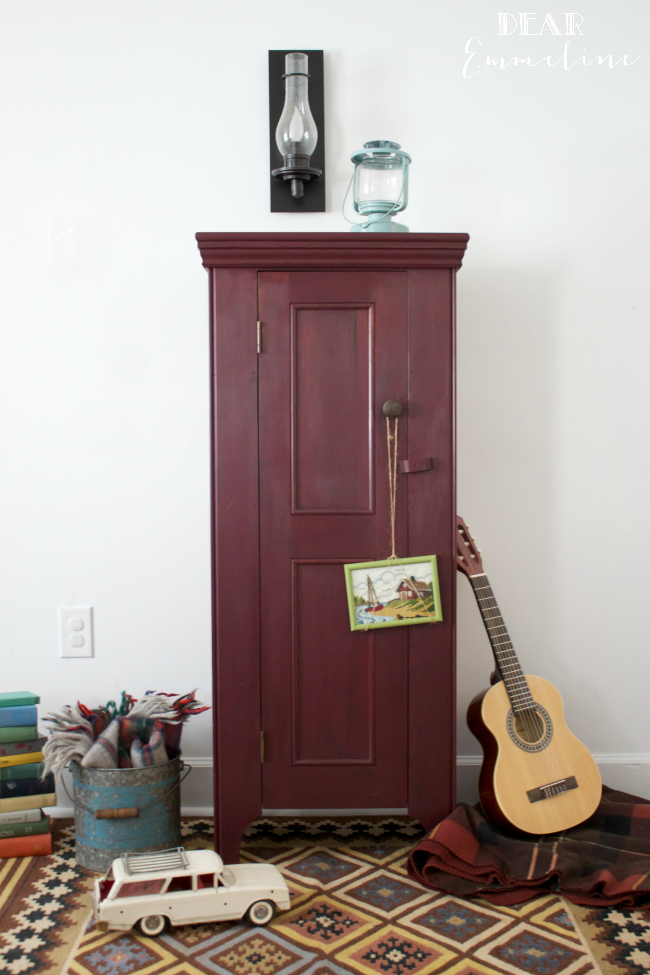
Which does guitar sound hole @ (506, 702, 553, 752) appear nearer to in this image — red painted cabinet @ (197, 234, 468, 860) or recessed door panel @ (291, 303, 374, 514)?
red painted cabinet @ (197, 234, 468, 860)

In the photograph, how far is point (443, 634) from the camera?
1639mm

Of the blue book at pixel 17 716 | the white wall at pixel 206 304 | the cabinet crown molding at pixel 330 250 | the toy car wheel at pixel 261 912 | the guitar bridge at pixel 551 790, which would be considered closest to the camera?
the toy car wheel at pixel 261 912

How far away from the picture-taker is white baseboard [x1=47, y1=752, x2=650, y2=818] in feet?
6.60

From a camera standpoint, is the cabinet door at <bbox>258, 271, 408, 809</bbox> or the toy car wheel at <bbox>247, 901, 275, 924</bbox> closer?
the toy car wheel at <bbox>247, 901, 275, 924</bbox>

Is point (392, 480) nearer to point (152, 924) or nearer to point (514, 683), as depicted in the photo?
point (514, 683)

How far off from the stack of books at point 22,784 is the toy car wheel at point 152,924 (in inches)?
17.7

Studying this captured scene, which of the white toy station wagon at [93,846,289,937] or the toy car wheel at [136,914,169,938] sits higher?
the white toy station wagon at [93,846,289,937]

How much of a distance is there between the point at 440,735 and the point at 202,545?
2.74 feet

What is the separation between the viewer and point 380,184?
1851 mm

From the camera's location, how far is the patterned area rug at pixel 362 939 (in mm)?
1313

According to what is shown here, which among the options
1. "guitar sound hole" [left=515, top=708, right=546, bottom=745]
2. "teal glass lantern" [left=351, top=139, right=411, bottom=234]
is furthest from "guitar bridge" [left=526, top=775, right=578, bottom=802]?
"teal glass lantern" [left=351, top=139, right=411, bottom=234]

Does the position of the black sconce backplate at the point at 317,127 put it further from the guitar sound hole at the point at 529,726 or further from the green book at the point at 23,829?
the green book at the point at 23,829

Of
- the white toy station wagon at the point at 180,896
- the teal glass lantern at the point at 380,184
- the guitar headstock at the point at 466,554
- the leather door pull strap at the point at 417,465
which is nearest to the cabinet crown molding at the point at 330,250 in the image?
the teal glass lantern at the point at 380,184

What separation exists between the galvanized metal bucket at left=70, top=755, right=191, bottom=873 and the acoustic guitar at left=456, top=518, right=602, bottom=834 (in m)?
0.78
